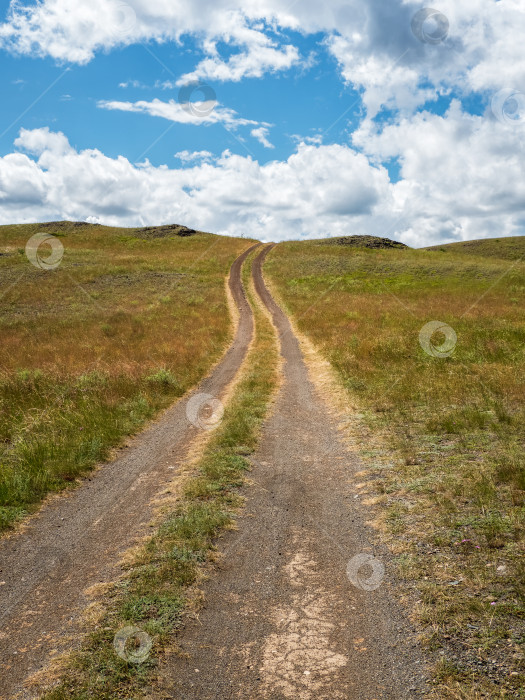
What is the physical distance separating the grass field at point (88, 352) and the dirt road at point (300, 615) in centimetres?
379

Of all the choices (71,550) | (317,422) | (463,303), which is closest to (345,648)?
(71,550)

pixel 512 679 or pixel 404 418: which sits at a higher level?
pixel 404 418

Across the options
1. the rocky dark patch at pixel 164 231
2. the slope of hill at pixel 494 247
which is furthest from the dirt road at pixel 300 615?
the slope of hill at pixel 494 247

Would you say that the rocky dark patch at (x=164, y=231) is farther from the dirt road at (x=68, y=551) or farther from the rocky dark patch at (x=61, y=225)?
the dirt road at (x=68, y=551)

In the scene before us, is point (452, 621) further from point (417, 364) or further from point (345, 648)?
point (417, 364)

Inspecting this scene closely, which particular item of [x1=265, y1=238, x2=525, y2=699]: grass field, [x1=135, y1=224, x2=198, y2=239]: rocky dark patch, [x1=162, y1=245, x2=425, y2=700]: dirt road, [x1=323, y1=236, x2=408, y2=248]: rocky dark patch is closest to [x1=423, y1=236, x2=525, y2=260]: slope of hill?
[x1=323, y1=236, x2=408, y2=248]: rocky dark patch

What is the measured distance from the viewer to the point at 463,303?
1351 inches

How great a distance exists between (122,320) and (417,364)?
1990 centimetres

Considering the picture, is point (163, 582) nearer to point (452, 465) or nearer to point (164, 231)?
point (452, 465)

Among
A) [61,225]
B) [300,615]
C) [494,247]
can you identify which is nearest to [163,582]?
[300,615]

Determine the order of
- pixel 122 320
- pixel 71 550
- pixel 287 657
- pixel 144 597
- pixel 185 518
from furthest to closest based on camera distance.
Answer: pixel 122 320 → pixel 185 518 → pixel 71 550 → pixel 144 597 → pixel 287 657

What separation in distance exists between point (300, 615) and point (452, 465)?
4762 millimetres

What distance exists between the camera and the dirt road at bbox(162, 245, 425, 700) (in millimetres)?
3777

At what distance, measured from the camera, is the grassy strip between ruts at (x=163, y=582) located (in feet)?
12.5
